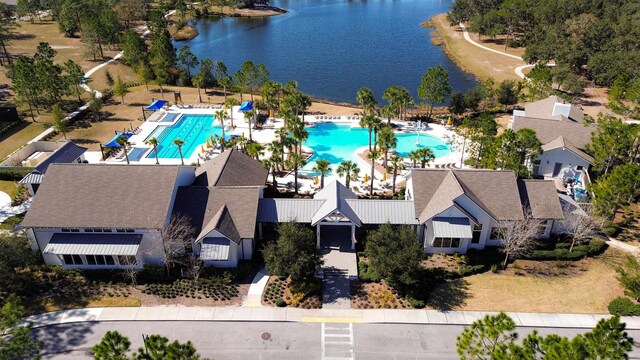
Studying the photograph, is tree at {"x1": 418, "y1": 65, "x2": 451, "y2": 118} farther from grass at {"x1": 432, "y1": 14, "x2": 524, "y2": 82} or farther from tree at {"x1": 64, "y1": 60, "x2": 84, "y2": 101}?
tree at {"x1": 64, "y1": 60, "x2": 84, "y2": 101}

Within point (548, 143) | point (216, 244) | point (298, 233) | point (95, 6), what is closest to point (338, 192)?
point (298, 233)

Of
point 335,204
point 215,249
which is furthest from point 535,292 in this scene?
point 215,249

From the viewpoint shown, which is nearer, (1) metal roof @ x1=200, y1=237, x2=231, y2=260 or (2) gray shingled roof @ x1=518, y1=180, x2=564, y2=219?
(1) metal roof @ x1=200, y1=237, x2=231, y2=260

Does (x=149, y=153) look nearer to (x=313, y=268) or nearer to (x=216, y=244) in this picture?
(x=216, y=244)

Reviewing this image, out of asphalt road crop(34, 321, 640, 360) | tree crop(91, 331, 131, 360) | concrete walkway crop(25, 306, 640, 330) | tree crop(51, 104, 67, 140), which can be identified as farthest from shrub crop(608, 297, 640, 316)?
tree crop(51, 104, 67, 140)

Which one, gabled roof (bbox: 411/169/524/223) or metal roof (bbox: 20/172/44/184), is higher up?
gabled roof (bbox: 411/169/524/223)

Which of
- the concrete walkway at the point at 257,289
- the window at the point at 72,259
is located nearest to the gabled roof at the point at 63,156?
the window at the point at 72,259

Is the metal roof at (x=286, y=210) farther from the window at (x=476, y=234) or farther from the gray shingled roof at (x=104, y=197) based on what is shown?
the window at (x=476, y=234)
